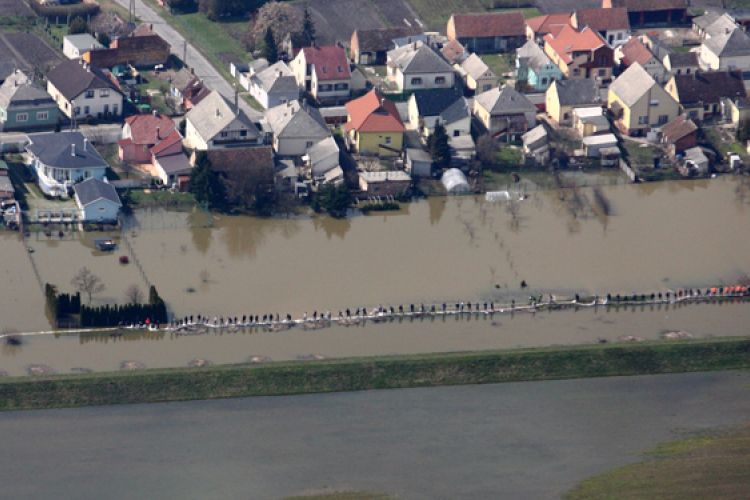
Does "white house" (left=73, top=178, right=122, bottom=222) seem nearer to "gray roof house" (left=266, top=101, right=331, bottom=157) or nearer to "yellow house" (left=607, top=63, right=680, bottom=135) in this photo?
"gray roof house" (left=266, top=101, right=331, bottom=157)

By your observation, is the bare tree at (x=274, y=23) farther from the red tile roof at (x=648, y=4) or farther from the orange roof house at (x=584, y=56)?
the red tile roof at (x=648, y=4)

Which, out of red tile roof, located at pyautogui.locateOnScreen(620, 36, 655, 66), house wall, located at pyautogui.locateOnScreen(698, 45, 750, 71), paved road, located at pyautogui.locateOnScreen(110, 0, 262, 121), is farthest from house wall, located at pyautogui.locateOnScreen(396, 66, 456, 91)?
house wall, located at pyautogui.locateOnScreen(698, 45, 750, 71)

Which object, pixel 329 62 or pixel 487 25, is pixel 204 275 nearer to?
pixel 329 62

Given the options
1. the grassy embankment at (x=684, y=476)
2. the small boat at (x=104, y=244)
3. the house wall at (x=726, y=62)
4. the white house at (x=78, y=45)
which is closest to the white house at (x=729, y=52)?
the house wall at (x=726, y=62)

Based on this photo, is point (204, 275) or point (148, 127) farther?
point (148, 127)

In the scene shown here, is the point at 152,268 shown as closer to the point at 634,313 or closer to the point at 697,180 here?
the point at 634,313

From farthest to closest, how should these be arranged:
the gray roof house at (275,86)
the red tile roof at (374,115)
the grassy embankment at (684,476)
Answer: the gray roof house at (275,86) → the red tile roof at (374,115) → the grassy embankment at (684,476)

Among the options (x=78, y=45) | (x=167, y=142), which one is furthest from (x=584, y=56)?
(x=78, y=45)
